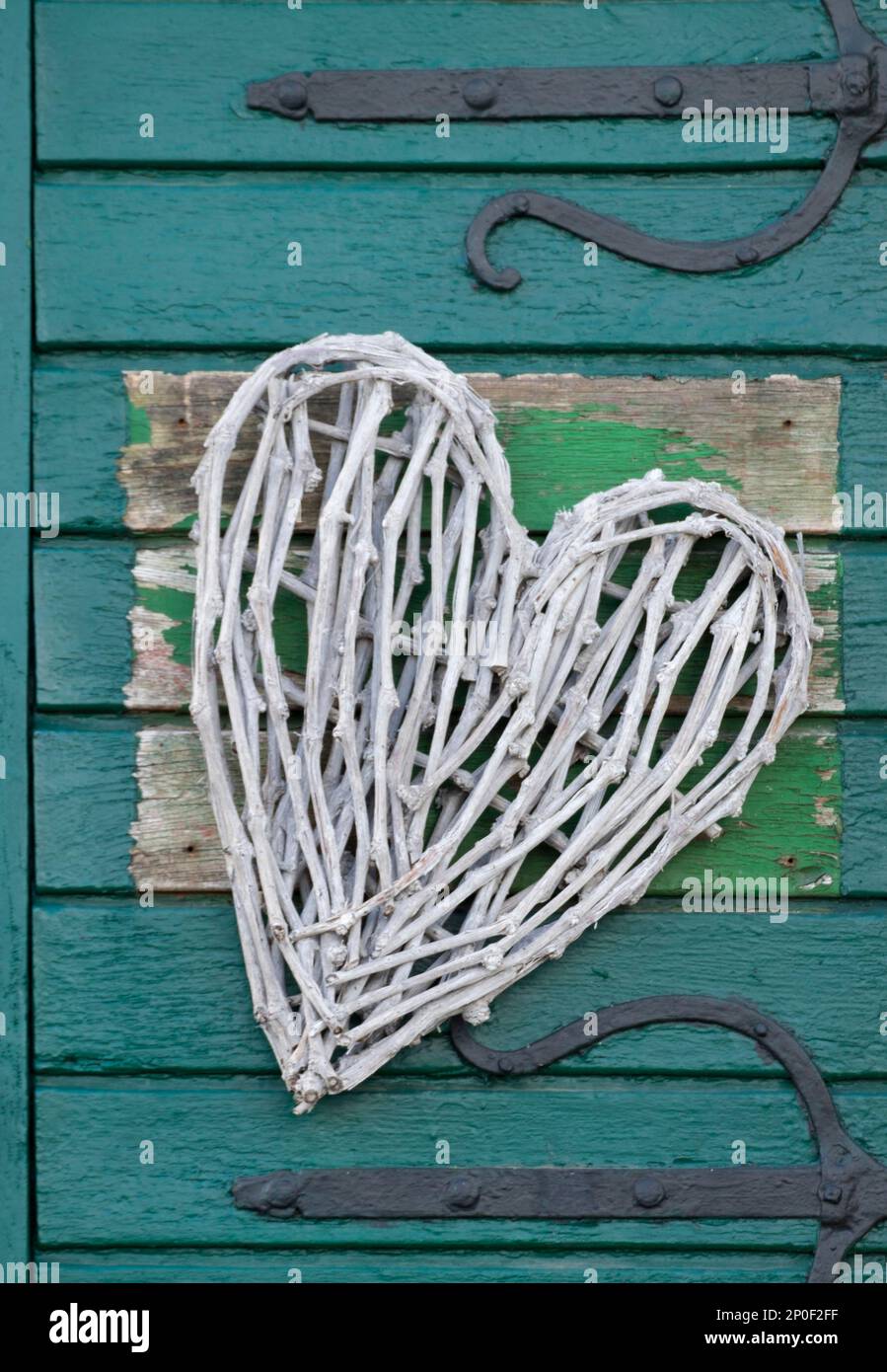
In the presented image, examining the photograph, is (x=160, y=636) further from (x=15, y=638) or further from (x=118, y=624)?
(x=15, y=638)

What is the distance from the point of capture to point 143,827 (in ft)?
5.96

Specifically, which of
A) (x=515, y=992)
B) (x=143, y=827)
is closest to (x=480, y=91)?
(x=143, y=827)

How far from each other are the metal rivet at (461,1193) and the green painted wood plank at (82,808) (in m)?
0.58

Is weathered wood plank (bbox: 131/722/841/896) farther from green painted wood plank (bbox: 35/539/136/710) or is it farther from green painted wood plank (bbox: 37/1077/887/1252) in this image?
green painted wood plank (bbox: 37/1077/887/1252)

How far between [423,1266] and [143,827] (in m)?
0.68

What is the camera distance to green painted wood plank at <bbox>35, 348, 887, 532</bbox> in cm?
183

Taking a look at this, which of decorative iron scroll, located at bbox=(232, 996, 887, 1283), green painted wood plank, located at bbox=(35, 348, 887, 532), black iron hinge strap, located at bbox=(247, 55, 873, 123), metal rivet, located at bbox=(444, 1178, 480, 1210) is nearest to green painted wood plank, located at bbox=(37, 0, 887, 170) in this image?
black iron hinge strap, located at bbox=(247, 55, 873, 123)

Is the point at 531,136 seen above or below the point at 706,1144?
above

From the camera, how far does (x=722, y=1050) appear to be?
1.81m

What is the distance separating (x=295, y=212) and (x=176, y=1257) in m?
1.40

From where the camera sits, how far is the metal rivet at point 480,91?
5.98 feet

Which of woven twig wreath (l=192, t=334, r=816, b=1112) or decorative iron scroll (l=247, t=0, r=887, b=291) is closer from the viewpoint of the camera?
woven twig wreath (l=192, t=334, r=816, b=1112)

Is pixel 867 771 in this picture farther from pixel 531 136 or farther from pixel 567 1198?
pixel 531 136
